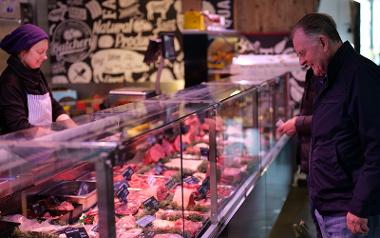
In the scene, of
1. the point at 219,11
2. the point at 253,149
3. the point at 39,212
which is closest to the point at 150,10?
the point at 219,11

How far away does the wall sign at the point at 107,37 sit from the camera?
7.85m

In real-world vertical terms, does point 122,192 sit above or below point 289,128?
below

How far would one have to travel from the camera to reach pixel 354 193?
93.5 inches

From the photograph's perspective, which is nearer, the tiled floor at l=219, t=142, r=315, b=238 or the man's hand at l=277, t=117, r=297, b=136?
the tiled floor at l=219, t=142, r=315, b=238

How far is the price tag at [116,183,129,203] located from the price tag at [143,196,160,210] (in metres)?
0.13

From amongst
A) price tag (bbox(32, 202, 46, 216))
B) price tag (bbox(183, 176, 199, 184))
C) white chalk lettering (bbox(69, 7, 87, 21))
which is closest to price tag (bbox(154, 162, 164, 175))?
price tag (bbox(183, 176, 199, 184))

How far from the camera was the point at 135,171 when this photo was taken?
3311mm

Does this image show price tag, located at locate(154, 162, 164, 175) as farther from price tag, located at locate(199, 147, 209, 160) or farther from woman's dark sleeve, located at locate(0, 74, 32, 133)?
woman's dark sleeve, located at locate(0, 74, 32, 133)

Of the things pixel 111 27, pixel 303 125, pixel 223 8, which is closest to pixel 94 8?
pixel 111 27

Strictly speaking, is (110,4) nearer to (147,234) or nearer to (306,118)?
(306,118)

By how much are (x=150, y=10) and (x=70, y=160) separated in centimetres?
642

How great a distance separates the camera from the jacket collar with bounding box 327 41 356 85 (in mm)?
2469

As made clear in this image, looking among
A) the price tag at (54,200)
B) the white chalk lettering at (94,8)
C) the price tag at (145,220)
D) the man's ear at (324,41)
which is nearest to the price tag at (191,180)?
→ the price tag at (145,220)

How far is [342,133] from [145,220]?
1128 millimetres
